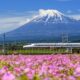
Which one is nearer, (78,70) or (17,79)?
(17,79)

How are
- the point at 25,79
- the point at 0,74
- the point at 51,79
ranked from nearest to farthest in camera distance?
the point at 25,79, the point at 51,79, the point at 0,74

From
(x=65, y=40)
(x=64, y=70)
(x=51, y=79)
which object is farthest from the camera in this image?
(x=65, y=40)

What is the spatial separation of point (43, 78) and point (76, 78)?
0.82 ft

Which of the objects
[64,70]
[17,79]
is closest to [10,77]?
[17,79]

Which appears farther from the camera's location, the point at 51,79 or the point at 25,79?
the point at 51,79

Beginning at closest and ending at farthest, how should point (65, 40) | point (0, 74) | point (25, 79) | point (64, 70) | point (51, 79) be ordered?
point (25, 79), point (51, 79), point (0, 74), point (64, 70), point (65, 40)

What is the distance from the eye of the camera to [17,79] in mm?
2990

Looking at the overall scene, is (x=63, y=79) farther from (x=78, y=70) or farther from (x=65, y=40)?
(x=65, y=40)

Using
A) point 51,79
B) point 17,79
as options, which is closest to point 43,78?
point 51,79

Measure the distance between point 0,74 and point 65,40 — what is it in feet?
189

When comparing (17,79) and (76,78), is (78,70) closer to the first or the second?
(76,78)

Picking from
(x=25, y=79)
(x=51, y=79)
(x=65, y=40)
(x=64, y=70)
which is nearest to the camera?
(x=25, y=79)

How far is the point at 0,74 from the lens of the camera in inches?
134

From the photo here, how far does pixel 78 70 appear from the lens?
3.33 m
